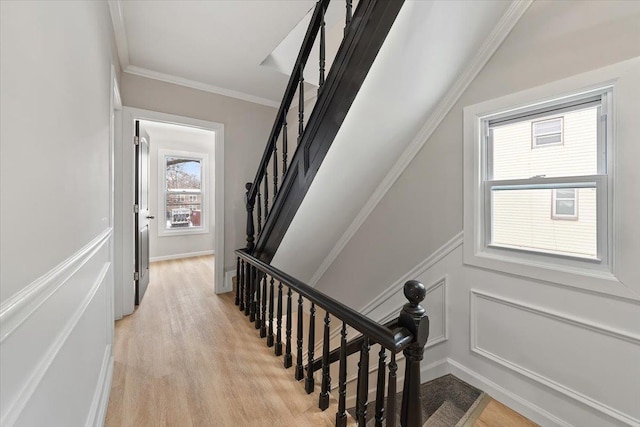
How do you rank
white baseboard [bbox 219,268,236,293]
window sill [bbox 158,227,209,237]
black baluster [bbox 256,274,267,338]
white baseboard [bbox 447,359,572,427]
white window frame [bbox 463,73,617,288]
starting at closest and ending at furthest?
white window frame [bbox 463,73,617,288] < white baseboard [bbox 447,359,572,427] < black baluster [bbox 256,274,267,338] < white baseboard [bbox 219,268,236,293] < window sill [bbox 158,227,209,237]

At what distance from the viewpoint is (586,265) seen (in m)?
1.42

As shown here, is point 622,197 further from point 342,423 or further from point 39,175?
point 39,175

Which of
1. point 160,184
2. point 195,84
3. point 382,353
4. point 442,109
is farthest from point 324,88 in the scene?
point 160,184

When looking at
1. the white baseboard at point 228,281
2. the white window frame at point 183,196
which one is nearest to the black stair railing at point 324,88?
the white baseboard at point 228,281

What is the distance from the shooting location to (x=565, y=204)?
1.57m

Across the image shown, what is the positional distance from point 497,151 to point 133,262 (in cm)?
341

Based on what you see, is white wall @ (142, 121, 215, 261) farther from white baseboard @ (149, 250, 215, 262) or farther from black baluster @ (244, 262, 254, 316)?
black baluster @ (244, 262, 254, 316)

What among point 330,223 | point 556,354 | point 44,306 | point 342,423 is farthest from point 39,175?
point 556,354

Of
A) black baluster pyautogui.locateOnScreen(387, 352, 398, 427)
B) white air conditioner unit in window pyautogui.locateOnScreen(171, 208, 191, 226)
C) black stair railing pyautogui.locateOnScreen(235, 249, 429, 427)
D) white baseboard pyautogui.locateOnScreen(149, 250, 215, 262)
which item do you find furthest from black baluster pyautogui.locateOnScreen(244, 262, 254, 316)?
white air conditioner unit in window pyautogui.locateOnScreen(171, 208, 191, 226)

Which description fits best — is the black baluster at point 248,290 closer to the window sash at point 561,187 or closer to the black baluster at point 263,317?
the black baluster at point 263,317

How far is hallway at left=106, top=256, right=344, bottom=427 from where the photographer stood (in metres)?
1.44

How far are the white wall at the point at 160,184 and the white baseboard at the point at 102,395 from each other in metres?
3.66

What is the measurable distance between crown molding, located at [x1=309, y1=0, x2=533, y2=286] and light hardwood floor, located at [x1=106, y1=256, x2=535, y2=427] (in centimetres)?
143

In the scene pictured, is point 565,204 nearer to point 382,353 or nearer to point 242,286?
point 382,353
